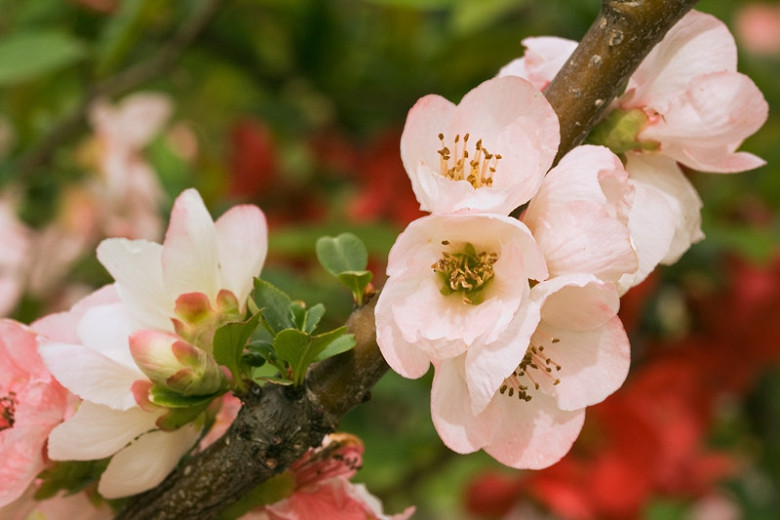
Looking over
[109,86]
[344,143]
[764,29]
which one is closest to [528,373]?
[109,86]

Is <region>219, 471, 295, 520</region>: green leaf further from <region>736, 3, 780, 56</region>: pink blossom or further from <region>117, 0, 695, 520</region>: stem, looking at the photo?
<region>736, 3, 780, 56</region>: pink blossom

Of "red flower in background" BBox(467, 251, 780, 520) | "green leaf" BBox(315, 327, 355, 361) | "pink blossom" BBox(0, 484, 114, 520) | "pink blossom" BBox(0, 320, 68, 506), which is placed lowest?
"red flower in background" BBox(467, 251, 780, 520)

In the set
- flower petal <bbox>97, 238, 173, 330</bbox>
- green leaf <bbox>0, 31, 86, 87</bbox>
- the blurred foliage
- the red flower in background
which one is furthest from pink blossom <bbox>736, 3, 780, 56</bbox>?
flower petal <bbox>97, 238, 173, 330</bbox>

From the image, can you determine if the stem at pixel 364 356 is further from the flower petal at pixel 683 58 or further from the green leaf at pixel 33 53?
the green leaf at pixel 33 53

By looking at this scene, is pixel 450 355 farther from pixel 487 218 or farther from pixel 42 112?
pixel 42 112

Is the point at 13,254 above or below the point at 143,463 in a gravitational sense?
below

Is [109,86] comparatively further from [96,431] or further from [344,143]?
[96,431]

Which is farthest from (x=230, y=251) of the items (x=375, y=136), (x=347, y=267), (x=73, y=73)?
(x=73, y=73)
